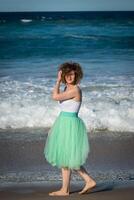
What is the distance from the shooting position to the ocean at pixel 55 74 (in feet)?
23.4

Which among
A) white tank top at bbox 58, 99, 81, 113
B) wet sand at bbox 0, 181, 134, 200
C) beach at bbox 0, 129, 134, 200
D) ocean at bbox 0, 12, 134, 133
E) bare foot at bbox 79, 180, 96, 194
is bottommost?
ocean at bbox 0, 12, 134, 133

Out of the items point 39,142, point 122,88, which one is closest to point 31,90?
point 122,88

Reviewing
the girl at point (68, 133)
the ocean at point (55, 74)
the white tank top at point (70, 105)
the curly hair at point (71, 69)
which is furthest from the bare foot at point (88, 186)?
the ocean at point (55, 74)

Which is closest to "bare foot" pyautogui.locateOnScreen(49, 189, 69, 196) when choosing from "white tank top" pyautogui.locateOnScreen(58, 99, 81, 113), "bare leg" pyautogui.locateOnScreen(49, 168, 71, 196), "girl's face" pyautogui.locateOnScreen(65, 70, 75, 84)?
"bare leg" pyautogui.locateOnScreen(49, 168, 71, 196)

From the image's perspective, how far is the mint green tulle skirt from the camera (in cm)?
369

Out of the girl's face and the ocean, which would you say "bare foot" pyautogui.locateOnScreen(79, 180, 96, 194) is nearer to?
the girl's face

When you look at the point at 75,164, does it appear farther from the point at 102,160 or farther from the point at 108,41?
the point at 108,41

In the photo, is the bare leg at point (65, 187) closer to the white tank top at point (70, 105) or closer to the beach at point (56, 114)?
the beach at point (56, 114)

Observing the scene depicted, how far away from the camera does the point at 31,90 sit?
919 centimetres

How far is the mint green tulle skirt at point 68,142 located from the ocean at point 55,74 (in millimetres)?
2835

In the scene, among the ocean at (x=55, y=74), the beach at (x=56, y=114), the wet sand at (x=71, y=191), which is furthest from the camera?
the ocean at (x=55, y=74)

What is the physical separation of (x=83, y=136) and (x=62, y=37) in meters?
14.0

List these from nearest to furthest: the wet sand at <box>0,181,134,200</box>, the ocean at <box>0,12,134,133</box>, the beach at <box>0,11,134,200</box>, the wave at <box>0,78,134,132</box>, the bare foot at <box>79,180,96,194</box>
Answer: the wet sand at <box>0,181,134,200</box>, the bare foot at <box>79,180,96,194</box>, the beach at <box>0,11,134,200</box>, the wave at <box>0,78,134,132</box>, the ocean at <box>0,12,134,133</box>

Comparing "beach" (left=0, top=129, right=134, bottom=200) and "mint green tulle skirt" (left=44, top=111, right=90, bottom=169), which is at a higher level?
"mint green tulle skirt" (left=44, top=111, right=90, bottom=169)
